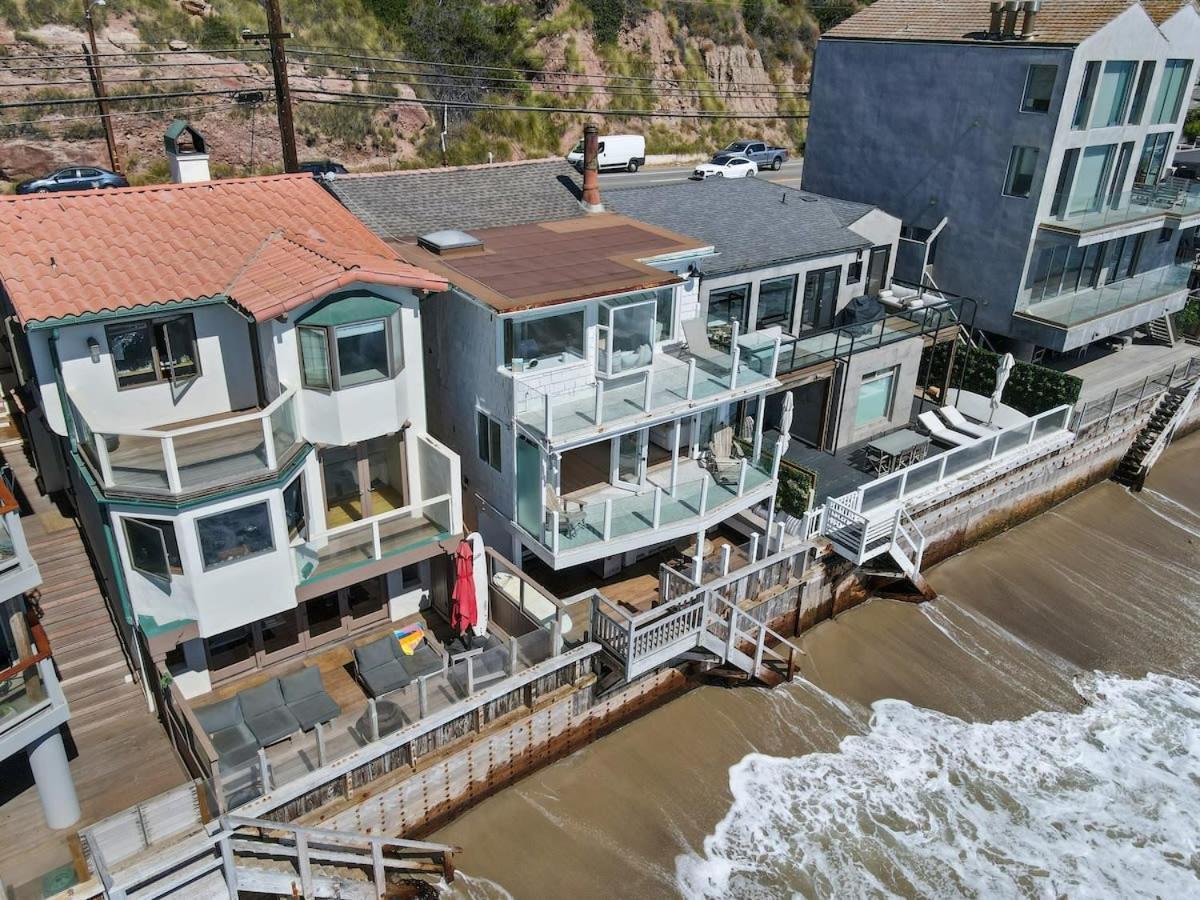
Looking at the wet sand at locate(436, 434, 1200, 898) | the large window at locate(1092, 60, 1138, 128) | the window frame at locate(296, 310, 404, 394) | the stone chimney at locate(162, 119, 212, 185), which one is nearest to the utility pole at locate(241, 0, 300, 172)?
the stone chimney at locate(162, 119, 212, 185)

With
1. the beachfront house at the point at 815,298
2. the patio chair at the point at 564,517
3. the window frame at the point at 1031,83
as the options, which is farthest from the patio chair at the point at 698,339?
the window frame at the point at 1031,83

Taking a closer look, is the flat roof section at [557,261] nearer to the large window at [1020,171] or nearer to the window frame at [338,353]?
the window frame at [338,353]

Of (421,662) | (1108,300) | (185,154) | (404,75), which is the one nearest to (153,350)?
(185,154)

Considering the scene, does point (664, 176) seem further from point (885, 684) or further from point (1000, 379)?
point (885, 684)

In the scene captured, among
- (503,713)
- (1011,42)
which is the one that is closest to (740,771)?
(503,713)

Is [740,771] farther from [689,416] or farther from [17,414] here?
[17,414]

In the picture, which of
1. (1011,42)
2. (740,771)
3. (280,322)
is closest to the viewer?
(280,322)
